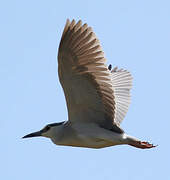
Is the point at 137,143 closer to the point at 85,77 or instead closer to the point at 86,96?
the point at 86,96

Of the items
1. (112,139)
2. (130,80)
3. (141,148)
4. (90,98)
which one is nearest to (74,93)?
(90,98)

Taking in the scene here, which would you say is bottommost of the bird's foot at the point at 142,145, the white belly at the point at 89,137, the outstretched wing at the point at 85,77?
the bird's foot at the point at 142,145

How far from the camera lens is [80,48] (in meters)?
10.0

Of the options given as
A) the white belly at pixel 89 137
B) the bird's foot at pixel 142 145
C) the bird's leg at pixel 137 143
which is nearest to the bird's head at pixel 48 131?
the white belly at pixel 89 137

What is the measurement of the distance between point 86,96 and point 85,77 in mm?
412

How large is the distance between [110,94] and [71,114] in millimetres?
836

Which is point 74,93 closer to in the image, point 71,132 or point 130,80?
point 71,132

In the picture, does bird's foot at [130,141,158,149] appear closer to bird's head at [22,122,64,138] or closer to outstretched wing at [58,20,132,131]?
outstretched wing at [58,20,132,131]

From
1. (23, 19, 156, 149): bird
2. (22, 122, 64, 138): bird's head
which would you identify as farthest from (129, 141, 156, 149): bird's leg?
(22, 122, 64, 138): bird's head

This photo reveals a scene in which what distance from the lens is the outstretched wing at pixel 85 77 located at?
9.97 meters

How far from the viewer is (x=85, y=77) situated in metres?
10.2

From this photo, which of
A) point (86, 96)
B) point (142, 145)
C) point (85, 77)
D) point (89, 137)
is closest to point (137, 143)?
point (142, 145)

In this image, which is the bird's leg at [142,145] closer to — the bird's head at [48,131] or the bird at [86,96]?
the bird at [86,96]

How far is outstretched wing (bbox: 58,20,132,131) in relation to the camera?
997 centimetres
